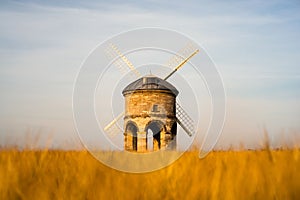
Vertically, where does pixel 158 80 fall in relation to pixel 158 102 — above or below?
above

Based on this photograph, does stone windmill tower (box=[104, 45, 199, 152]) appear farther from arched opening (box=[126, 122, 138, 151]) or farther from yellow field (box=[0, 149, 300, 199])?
yellow field (box=[0, 149, 300, 199])

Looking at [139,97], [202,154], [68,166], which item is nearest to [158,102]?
[139,97]

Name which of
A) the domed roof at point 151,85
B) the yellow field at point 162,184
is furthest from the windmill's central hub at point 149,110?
the yellow field at point 162,184

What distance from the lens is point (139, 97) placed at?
21828 millimetres

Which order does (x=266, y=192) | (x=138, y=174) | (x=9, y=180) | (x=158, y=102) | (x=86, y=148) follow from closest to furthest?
(x=266, y=192) → (x=9, y=180) → (x=138, y=174) → (x=86, y=148) → (x=158, y=102)

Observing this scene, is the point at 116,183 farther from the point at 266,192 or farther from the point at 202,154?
the point at 202,154

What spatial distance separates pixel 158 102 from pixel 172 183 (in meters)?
18.7

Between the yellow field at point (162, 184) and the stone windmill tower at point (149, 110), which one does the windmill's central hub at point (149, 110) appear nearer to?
the stone windmill tower at point (149, 110)

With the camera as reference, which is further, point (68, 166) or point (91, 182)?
point (68, 166)

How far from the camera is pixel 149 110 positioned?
21.5m

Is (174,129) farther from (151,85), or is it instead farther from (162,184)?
(162,184)

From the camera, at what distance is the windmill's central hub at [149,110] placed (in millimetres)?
21375

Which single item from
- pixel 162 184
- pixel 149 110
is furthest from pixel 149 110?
pixel 162 184

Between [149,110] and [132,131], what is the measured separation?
2123mm
